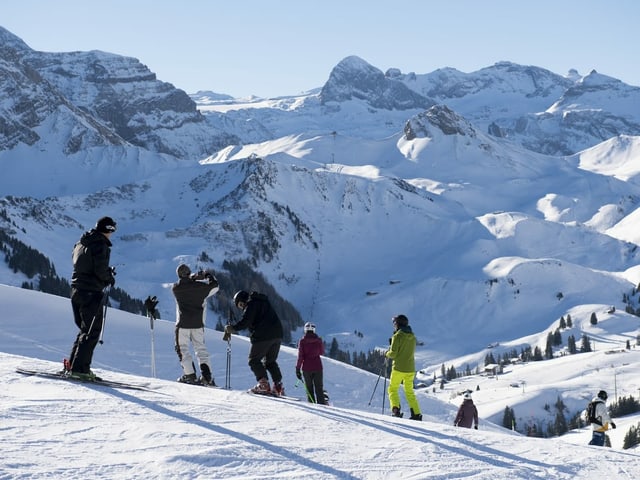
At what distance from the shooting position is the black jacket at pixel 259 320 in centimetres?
1633

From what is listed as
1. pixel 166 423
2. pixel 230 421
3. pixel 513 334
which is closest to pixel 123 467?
pixel 166 423

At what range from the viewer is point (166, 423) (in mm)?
11984

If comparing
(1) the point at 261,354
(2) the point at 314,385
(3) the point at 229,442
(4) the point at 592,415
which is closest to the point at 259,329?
(1) the point at 261,354

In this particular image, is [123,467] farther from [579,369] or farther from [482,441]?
[579,369]

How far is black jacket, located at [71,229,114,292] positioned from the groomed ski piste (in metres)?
1.88

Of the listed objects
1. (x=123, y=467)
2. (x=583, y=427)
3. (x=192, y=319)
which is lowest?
(x=583, y=427)

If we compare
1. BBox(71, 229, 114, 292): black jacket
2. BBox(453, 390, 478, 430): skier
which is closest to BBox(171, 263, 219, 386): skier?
BBox(71, 229, 114, 292): black jacket

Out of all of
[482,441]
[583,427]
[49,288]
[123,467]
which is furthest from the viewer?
[49,288]

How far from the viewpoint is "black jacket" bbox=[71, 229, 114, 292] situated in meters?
13.7

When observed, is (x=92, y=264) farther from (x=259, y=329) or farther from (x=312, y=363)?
(x=312, y=363)

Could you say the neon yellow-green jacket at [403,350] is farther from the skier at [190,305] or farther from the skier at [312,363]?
the skier at [190,305]

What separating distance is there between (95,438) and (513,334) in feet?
614

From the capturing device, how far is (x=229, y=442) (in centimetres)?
1123

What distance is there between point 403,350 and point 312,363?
87.3 inches
